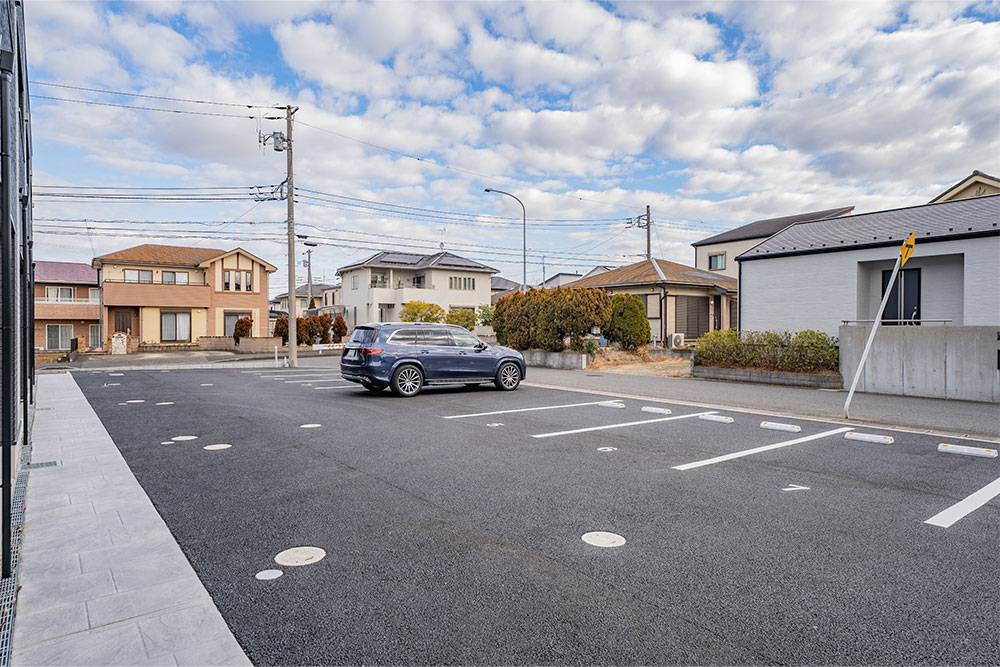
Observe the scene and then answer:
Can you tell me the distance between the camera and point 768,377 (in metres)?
14.5

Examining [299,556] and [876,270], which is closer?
[299,556]

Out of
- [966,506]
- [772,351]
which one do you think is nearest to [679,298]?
[772,351]

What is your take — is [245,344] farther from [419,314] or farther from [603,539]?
[603,539]

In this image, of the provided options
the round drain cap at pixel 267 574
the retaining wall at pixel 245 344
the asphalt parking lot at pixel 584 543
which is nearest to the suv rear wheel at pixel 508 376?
the asphalt parking lot at pixel 584 543

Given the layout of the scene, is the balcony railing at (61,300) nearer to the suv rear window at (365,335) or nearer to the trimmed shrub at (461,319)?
the trimmed shrub at (461,319)

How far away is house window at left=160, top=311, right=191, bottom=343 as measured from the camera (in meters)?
37.8

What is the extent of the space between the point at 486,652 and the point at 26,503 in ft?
14.2

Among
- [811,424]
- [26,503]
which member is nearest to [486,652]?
[26,503]

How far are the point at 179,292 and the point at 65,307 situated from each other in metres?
6.93

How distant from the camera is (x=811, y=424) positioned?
9016mm

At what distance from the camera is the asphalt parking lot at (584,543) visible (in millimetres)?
2760

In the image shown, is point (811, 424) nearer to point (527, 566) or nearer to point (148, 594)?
point (527, 566)

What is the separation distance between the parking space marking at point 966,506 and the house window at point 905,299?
1115cm

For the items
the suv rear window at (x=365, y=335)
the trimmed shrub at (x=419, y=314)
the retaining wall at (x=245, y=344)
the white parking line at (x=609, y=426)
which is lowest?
the white parking line at (x=609, y=426)
